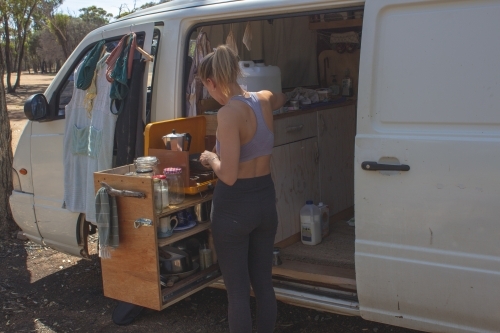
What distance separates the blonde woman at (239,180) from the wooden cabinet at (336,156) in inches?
61.4

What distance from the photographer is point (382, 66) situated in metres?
2.95

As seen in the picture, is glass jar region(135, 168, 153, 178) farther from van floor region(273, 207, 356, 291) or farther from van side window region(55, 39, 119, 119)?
van side window region(55, 39, 119, 119)

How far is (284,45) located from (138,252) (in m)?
2.69

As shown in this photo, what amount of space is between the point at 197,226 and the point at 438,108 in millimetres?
1635

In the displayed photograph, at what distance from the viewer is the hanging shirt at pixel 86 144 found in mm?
4023

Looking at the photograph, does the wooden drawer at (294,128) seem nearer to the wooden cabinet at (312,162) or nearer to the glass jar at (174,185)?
the wooden cabinet at (312,162)

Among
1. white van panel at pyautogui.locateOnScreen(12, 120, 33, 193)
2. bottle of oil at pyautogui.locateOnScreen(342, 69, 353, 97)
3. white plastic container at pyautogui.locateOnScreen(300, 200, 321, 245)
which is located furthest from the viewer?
bottle of oil at pyautogui.locateOnScreen(342, 69, 353, 97)

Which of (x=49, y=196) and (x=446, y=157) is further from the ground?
(x=446, y=157)

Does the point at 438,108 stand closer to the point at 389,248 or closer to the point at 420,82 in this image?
the point at 420,82

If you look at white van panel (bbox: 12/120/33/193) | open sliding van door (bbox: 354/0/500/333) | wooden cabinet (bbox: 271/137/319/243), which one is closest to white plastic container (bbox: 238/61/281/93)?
wooden cabinet (bbox: 271/137/319/243)

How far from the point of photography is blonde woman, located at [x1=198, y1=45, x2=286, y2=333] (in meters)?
2.84

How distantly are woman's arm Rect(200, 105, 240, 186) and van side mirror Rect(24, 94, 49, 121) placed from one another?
210 centimetres

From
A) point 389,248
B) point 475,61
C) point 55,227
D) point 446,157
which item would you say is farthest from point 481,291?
point 55,227

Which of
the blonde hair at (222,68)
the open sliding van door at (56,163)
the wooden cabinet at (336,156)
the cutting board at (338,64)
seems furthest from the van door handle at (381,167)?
the cutting board at (338,64)
